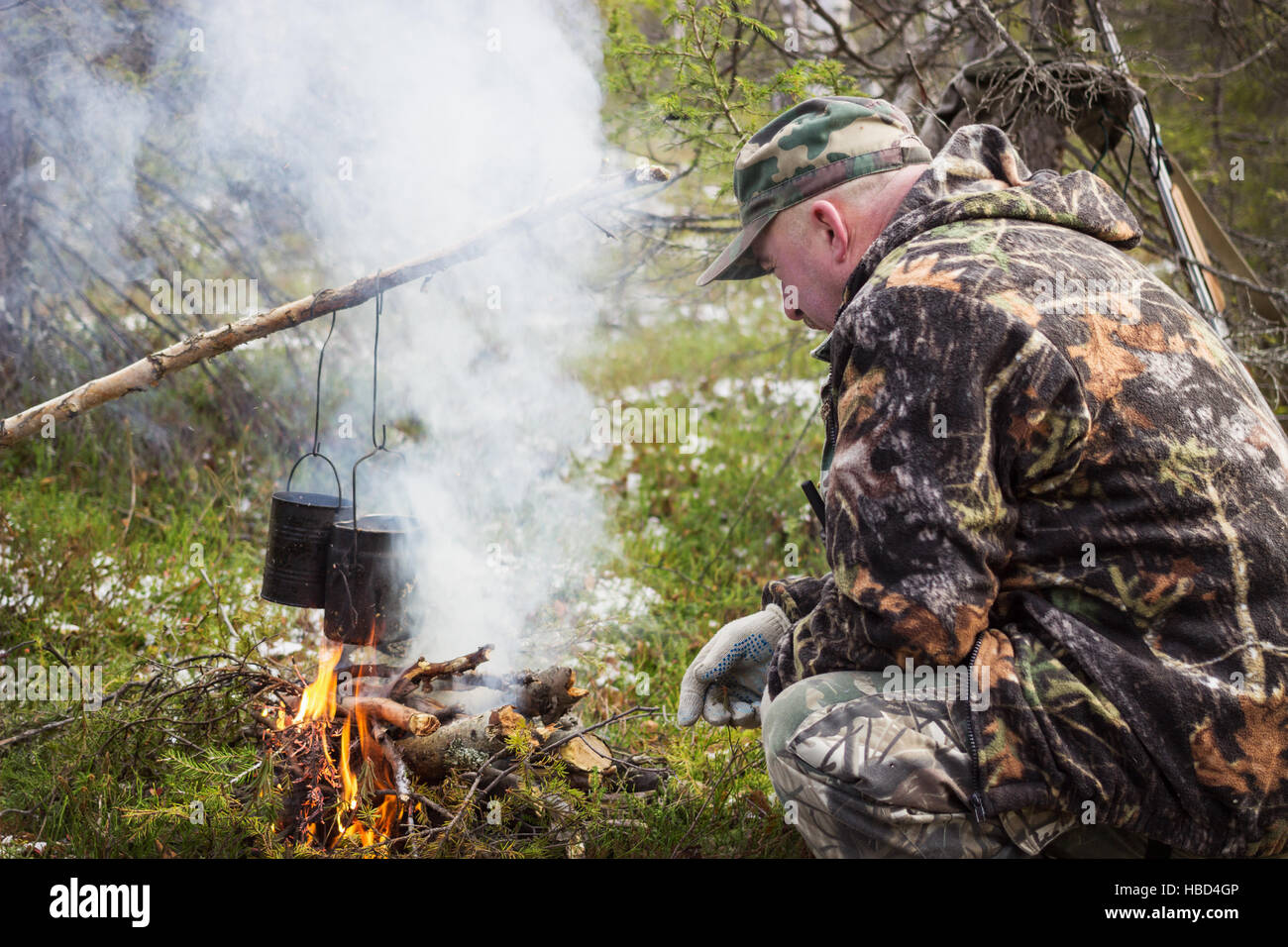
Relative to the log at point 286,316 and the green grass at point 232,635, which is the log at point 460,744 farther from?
the log at point 286,316

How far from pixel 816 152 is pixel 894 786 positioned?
1535mm

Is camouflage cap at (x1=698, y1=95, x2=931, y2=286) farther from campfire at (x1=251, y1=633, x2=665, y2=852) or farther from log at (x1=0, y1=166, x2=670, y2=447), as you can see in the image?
campfire at (x1=251, y1=633, x2=665, y2=852)

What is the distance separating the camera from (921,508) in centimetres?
203

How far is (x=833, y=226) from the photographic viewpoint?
8.21ft

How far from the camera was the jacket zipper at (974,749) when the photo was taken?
6.88ft

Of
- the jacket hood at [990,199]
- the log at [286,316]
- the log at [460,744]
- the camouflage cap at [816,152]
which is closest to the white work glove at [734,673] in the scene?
the log at [460,744]

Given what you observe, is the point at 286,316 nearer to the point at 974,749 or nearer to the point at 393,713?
the point at 393,713

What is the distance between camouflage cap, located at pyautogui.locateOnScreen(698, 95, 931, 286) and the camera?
2523mm

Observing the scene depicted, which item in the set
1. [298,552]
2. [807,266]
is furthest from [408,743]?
[807,266]

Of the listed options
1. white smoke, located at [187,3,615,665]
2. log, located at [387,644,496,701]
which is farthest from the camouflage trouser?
white smoke, located at [187,3,615,665]

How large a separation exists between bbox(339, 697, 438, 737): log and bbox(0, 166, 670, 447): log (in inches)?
45.6

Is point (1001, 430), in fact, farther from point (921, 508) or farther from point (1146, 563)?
point (1146, 563)

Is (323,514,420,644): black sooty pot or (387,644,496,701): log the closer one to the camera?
(323,514,420,644): black sooty pot

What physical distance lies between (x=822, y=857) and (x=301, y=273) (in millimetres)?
4256
